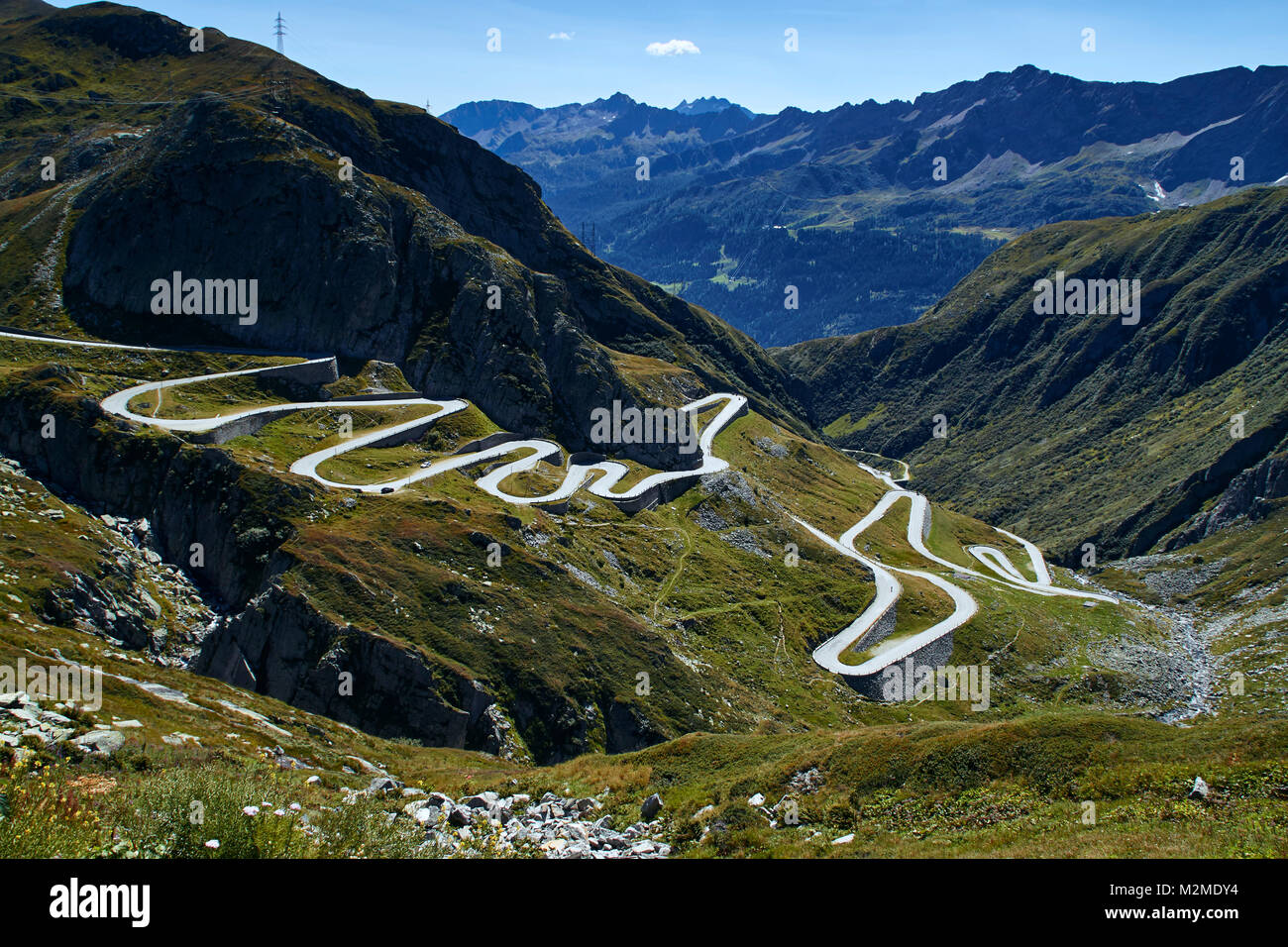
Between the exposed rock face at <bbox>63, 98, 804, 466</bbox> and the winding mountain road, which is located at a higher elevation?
the exposed rock face at <bbox>63, 98, 804, 466</bbox>

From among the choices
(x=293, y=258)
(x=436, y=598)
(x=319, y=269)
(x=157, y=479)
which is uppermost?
(x=293, y=258)

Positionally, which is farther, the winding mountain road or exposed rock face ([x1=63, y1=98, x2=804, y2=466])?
exposed rock face ([x1=63, y1=98, x2=804, y2=466])

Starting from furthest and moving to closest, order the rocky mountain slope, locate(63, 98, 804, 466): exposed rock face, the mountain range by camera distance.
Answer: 1. locate(63, 98, 804, 466): exposed rock face
2. the rocky mountain slope
3. the mountain range

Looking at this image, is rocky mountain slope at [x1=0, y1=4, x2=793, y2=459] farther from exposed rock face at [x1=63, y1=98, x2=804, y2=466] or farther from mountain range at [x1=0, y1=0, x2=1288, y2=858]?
→ mountain range at [x1=0, y1=0, x2=1288, y2=858]

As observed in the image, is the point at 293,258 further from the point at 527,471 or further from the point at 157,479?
the point at 157,479

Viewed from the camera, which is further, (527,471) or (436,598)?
(527,471)

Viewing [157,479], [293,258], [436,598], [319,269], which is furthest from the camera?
[319,269]

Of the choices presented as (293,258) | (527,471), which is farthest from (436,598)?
(293,258)

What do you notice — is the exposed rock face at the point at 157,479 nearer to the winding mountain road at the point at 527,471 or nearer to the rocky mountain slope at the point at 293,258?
the winding mountain road at the point at 527,471

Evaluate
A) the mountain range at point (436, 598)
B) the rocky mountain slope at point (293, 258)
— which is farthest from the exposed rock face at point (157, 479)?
the rocky mountain slope at point (293, 258)

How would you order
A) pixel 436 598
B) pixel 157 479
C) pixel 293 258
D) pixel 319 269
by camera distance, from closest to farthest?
pixel 436 598 → pixel 157 479 → pixel 293 258 → pixel 319 269

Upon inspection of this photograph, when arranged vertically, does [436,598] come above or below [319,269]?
below

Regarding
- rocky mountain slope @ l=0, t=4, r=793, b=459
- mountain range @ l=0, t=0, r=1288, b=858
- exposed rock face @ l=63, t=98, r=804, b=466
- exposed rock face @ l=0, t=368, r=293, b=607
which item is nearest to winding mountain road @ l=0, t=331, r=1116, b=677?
mountain range @ l=0, t=0, r=1288, b=858

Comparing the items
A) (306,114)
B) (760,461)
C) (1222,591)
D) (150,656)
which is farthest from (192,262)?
(1222,591)
